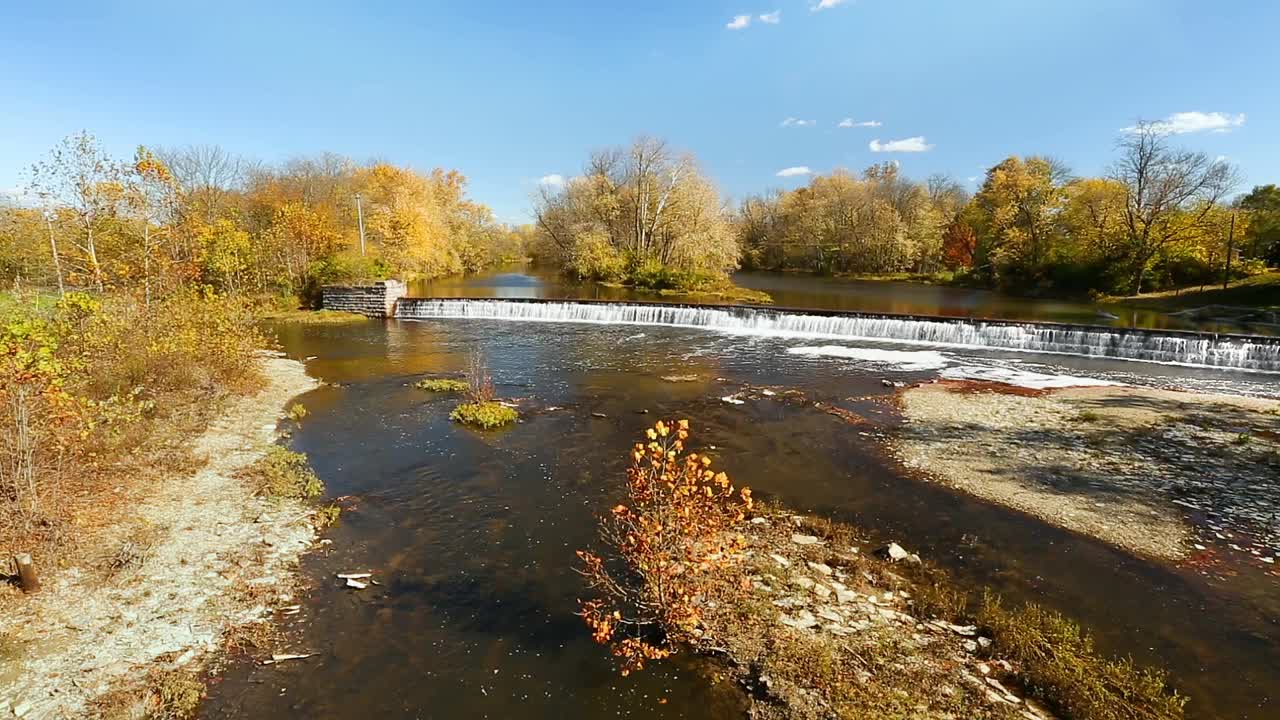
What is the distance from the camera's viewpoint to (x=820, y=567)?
23.4 ft

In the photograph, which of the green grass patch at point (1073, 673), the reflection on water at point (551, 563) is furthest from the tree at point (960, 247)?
the green grass patch at point (1073, 673)

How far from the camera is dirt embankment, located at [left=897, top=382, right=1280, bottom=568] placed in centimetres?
840

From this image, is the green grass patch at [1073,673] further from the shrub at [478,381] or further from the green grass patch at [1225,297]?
the green grass patch at [1225,297]

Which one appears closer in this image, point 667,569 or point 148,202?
point 667,569

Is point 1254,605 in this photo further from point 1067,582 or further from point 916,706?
point 916,706

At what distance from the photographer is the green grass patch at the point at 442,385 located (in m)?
16.0

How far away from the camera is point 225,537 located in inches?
299

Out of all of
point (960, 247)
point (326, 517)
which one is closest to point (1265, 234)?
point (960, 247)

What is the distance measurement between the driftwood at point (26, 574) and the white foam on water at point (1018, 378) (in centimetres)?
1948

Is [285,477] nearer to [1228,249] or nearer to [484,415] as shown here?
[484,415]

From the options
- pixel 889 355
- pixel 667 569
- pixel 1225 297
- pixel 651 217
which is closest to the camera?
pixel 667 569

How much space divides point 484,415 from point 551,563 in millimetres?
6267

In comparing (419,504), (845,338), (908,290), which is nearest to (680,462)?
(419,504)

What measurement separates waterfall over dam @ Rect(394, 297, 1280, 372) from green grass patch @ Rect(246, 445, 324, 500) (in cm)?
2016
